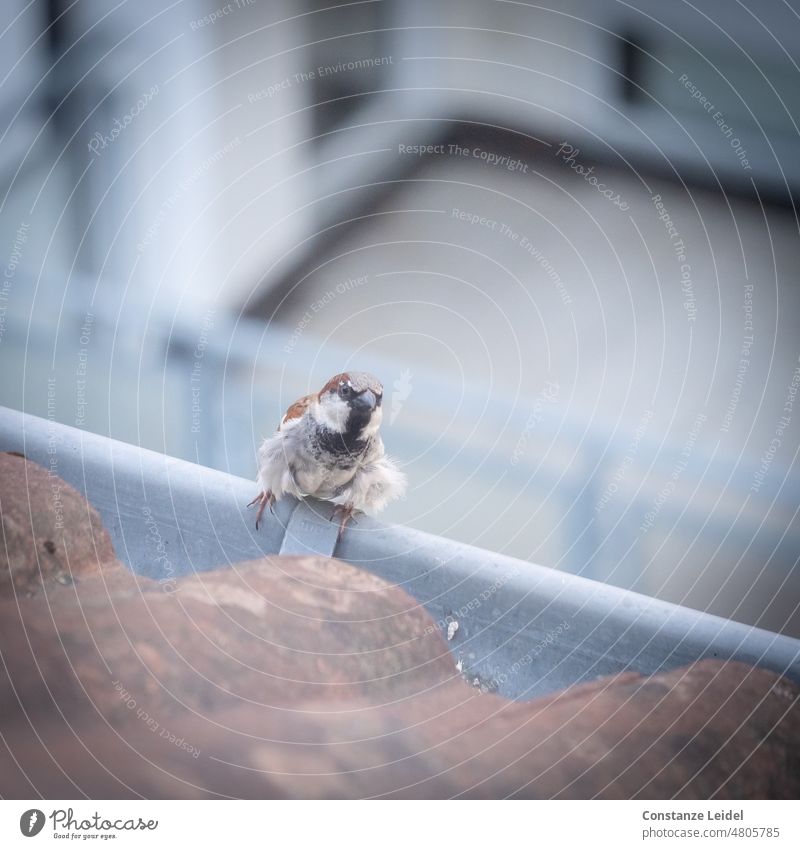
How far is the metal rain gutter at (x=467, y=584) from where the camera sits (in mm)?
712

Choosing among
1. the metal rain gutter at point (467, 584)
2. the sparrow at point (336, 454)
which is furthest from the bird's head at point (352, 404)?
the metal rain gutter at point (467, 584)

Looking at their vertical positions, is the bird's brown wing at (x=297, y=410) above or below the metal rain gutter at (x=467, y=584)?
above

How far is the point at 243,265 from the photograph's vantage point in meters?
0.74

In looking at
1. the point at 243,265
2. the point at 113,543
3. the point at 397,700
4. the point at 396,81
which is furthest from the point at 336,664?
the point at 396,81

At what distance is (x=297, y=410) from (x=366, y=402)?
0.06 metres

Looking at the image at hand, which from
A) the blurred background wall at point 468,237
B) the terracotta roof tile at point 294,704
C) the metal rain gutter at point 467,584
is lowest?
the terracotta roof tile at point 294,704

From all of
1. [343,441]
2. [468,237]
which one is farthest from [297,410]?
[468,237]

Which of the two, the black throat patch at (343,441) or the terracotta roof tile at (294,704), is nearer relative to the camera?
the terracotta roof tile at (294,704)

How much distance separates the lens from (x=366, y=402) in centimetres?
75

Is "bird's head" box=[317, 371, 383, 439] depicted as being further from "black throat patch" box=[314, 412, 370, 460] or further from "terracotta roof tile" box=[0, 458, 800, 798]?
"terracotta roof tile" box=[0, 458, 800, 798]

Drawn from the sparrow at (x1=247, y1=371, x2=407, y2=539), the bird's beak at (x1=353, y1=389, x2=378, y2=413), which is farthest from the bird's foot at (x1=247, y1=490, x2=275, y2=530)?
the bird's beak at (x1=353, y1=389, x2=378, y2=413)

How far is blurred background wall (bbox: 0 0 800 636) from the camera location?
0.72 meters

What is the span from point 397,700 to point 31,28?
61 cm

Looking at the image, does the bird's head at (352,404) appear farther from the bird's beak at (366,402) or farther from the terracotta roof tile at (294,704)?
the terracotta roof tile at (294,704)
